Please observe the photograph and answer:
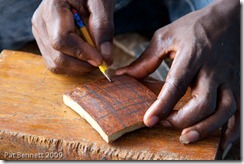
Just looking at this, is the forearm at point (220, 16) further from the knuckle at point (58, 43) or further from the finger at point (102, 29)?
the knuckle at point (58, 43)

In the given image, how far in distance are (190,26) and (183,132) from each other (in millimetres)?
440

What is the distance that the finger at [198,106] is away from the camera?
175cm

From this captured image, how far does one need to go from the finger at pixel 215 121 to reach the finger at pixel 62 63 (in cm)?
53

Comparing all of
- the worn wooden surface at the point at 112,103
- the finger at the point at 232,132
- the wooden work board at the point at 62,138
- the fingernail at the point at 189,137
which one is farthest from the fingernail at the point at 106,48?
the finger at the point at 232,132

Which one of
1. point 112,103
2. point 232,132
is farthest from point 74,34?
point 232,132

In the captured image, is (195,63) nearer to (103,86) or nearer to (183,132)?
(183,132)

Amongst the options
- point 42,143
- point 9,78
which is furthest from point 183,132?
point 9,78

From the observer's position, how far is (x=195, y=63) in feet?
5.92

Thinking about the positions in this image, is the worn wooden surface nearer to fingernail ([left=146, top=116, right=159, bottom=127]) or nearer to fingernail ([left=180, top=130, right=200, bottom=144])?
fingernail ([left=146, top=116, right=159, bottom=127])

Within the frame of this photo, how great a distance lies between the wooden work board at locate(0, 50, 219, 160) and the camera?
1716 millimetres

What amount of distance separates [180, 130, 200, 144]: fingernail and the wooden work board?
0.07 feet

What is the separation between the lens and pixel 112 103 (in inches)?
71.6

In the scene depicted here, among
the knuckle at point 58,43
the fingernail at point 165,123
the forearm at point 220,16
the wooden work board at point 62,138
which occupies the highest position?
the forearm at point 220,16

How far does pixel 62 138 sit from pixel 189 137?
46 centimetres
